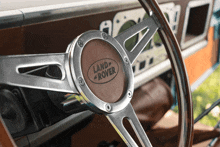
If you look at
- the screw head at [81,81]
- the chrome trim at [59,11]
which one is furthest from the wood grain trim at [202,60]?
the screw head at [81,81]

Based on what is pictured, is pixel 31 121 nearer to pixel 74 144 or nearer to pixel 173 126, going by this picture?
pixel 74 144

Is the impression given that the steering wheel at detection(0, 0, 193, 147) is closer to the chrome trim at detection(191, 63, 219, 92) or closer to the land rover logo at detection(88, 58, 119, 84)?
the land rover logo at detection(88, 58, 119, 84)

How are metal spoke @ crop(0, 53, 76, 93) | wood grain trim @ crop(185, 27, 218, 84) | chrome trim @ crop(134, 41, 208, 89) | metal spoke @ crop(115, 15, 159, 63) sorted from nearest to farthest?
metal spoke @ crop(0, 53, 76, 93), metal spoke @ crop(115, 15, 159, 63), chrome trim @ crop(134, 41, 208, 89), wood grain trim @ crop(185, 27, 218, 84)

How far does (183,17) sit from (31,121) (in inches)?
45.8

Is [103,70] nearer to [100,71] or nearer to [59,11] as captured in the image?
[100,71]

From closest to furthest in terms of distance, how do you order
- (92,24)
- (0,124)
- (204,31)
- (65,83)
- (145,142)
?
(0,124) → (65,83) → (145,142) → (92,24) → (204,31)

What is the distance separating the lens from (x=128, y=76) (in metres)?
0.62

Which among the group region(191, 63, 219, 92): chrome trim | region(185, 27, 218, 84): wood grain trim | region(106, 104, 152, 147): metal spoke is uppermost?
region(106, 104, 152, 147): metal spoke

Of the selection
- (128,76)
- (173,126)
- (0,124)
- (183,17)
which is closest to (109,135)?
(173,126)

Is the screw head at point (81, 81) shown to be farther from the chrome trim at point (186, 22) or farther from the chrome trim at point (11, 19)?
the chrome trim at point (186, 22)

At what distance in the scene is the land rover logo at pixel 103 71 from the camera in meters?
0.55

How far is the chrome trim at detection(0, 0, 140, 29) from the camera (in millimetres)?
617

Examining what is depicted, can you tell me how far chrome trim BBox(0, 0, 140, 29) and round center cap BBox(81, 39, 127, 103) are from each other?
21 cm

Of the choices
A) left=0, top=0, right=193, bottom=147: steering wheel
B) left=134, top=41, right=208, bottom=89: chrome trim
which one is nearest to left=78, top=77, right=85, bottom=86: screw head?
left=0, top=0, right=193, bottom=147: steering wheel
